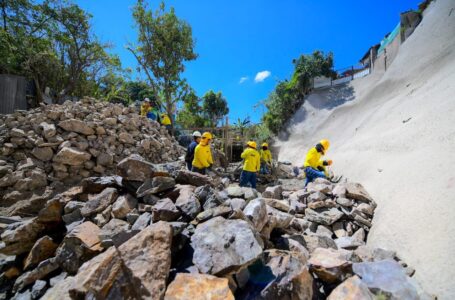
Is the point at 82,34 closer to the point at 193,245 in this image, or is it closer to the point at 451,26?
the point at 193,245

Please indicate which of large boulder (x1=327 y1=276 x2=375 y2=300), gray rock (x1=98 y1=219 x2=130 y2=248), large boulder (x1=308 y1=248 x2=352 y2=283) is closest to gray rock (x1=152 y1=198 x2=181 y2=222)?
gray rock (x1=98 y1=219 x2=130 y2=248)

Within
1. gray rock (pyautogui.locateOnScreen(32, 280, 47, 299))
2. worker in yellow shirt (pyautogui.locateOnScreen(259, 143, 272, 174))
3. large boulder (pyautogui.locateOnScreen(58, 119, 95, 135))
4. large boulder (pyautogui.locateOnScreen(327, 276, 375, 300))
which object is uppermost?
large boulder (pyautogui.locateOnScreen(58, 119, 95, 135))

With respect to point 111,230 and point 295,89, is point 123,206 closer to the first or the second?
point 111,230

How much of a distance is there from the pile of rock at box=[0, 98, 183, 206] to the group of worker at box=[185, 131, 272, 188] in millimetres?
2362

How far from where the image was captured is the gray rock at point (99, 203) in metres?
2.86

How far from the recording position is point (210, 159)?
5.89 m

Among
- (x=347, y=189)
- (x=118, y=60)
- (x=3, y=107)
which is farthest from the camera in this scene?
(x=118, y=60)

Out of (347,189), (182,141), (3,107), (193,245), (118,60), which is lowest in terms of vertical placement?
(193,245)

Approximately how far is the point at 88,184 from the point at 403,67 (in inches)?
661

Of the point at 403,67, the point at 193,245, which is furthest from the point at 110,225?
the point at 403,67

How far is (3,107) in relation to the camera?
342 inches

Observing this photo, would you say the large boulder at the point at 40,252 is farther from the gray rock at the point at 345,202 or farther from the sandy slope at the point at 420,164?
the gray rock at the point at 345,202

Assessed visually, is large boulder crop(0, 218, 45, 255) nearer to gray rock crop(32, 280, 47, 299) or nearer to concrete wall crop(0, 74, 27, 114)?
gray rock crop(32, 280, 47, 299)

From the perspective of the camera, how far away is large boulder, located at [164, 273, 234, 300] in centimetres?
159
